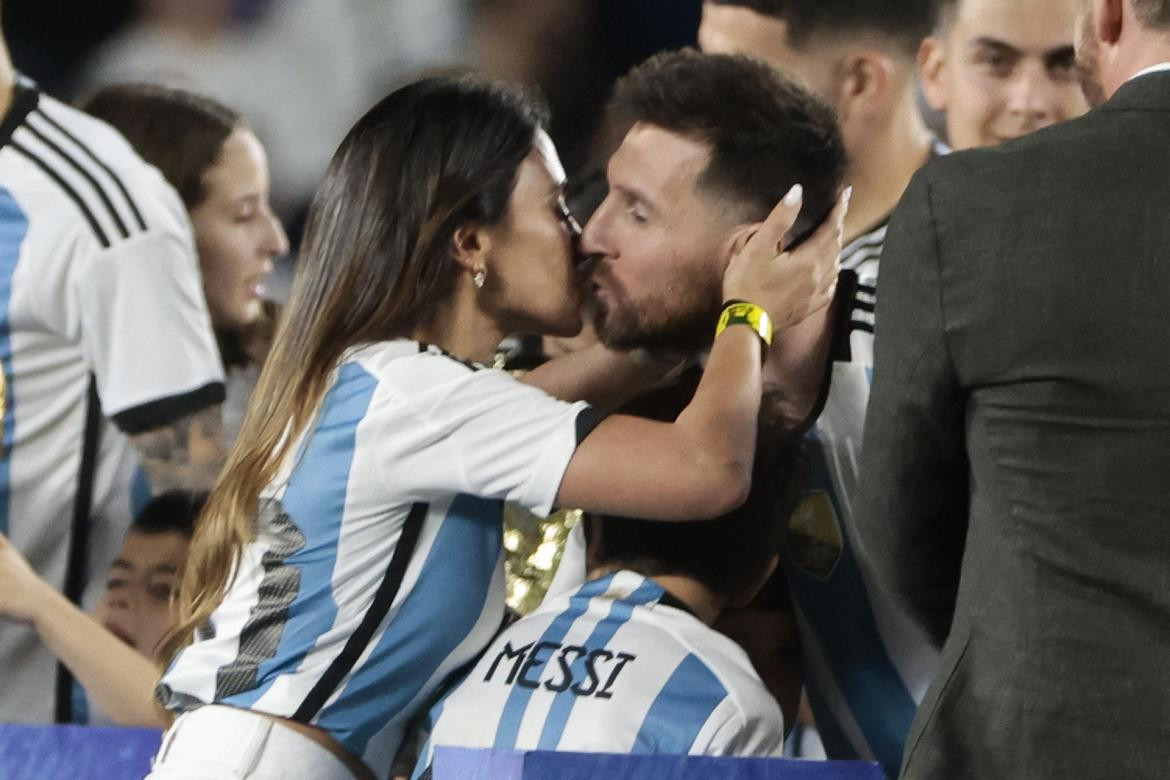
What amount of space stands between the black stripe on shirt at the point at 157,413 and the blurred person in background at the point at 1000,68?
3.70 ft

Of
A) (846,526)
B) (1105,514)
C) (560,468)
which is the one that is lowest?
(846,526)

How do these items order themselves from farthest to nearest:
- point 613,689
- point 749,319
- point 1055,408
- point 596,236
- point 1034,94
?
1. point 1034,94
2. point 596,236
3. point 749,319
4. point 613,689
5. point 1055,408

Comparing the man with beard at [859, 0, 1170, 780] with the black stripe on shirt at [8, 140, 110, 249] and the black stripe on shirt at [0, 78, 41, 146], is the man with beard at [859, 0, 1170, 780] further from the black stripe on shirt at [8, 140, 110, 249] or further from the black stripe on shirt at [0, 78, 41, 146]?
the black stripe on shirt at [0, 78, 41, 146]

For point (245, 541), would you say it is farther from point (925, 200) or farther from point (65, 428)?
point (925, 200)

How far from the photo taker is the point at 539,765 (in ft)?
4.39

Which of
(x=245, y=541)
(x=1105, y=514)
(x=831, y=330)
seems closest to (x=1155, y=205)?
(x=1105, y=514)

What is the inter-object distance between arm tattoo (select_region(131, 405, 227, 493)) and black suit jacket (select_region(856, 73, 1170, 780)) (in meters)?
1.25

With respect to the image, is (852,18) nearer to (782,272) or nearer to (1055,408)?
(782,272)

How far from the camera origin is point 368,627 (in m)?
1.70

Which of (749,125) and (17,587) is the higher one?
(749,125)

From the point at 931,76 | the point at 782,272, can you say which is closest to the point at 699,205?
the point at 782,272

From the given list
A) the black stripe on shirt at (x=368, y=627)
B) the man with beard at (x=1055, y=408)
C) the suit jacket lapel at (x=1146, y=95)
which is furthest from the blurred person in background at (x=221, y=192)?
the suit jacket lapel at (x=1146, y=95)

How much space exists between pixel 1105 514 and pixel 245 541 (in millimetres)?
952

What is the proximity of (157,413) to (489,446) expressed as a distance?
2.54 ft
